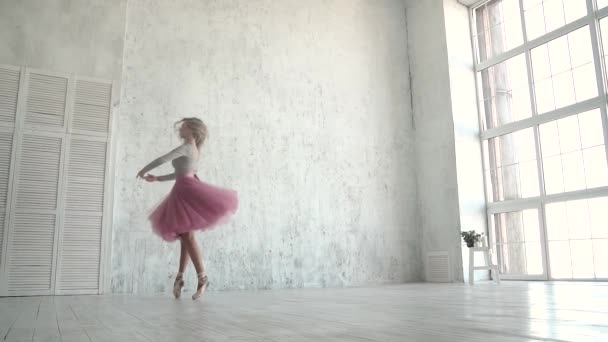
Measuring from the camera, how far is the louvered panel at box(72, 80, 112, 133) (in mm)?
5352

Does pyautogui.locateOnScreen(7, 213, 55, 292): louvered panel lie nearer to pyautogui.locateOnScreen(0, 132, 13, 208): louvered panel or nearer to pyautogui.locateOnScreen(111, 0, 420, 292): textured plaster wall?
pyautogui.locateOnScreen(0, 132, 13, 208): louvered panel

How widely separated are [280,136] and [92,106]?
2.41 m

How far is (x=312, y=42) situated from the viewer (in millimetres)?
7309

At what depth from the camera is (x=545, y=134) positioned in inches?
264

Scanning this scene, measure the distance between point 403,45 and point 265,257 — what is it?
4.34 meters

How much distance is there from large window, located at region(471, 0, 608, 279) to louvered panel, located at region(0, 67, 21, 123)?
20.5ft

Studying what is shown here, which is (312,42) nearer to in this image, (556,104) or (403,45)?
(403,45)

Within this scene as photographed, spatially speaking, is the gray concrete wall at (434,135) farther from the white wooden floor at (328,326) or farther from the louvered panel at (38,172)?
the louvered panel at (38,172)

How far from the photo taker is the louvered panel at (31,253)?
4779 mm

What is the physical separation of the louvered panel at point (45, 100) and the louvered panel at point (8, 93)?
119 millimetres

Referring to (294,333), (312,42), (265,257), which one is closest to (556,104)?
(312,42)

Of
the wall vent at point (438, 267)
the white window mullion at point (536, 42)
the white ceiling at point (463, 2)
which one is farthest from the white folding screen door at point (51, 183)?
the white window mullion at point (536, 42)

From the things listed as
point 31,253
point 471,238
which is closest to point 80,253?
point 31,253

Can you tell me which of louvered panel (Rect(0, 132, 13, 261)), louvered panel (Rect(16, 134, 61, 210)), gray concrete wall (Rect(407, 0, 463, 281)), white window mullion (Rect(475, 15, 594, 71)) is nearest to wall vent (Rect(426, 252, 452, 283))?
gray concrete wall (Rect(407, 0, 463, 281))
